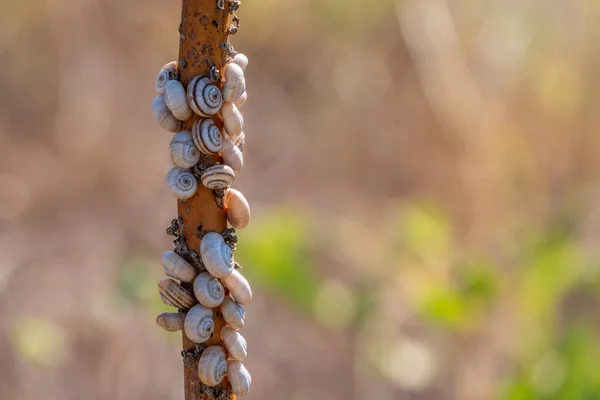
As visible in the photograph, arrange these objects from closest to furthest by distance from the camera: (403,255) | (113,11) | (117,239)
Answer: (403,255)
(117,239)
(113,11)

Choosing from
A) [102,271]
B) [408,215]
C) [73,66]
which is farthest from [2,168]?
[408,215]

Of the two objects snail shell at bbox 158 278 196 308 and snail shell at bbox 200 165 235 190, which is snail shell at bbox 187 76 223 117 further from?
snail shell at bbox 158 278 196 308

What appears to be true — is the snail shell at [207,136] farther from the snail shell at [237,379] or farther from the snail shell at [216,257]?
the snail shell at [237,379]

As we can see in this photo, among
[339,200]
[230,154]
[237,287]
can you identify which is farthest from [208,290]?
[339,200]

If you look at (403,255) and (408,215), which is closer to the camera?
(403,255)

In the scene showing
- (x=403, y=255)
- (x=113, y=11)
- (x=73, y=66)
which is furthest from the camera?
(x=113, y=11)

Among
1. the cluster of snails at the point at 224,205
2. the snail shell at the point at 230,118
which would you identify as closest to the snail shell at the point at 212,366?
the cluster of snails at the point at 224,205

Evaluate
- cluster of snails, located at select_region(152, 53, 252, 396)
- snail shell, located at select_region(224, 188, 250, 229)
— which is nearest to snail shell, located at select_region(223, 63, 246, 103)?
cluster of snails, located at select_region(152, 53, 252, 396)

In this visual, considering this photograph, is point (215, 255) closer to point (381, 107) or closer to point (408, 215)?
point (408, 215)

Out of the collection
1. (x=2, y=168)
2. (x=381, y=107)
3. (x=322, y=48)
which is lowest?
(x=2, y=168)
